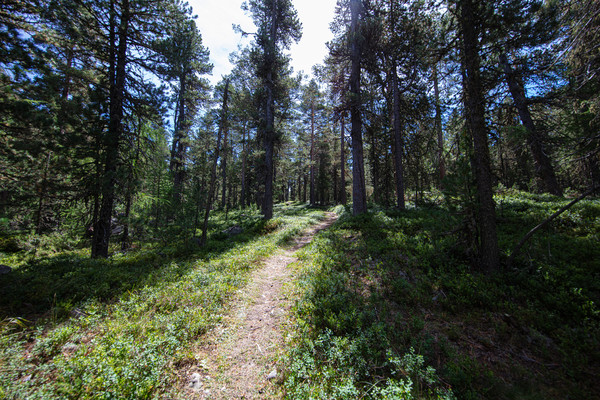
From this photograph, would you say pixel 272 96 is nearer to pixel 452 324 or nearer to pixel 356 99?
pixel 356 99

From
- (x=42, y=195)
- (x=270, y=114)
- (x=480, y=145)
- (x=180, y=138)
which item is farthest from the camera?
(x=180, y=138)

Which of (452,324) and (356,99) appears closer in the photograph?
(452,324)

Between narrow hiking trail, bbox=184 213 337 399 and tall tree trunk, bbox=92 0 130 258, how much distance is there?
7.50 m

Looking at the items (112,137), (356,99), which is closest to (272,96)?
(356,99)

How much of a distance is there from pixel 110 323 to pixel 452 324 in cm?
700

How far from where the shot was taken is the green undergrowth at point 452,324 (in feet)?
9.78

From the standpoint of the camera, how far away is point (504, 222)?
8.16 m

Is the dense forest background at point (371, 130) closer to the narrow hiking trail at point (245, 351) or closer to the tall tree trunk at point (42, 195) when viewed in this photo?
the tall tree trunk at point (42, 195)

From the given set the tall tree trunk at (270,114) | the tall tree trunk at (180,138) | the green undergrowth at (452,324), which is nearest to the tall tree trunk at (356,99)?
the tall tree trunk at (270,114)

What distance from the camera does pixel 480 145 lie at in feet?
18.0

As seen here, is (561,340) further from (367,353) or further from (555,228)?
(555,228)

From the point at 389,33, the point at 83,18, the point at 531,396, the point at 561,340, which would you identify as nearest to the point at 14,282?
the point at 83,18

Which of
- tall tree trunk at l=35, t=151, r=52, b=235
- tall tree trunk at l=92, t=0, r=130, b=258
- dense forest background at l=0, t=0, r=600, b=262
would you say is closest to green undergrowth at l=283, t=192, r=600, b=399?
dense forest background at l=0, t=0, r=600, b=262

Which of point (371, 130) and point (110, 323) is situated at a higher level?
point (371, 130)
